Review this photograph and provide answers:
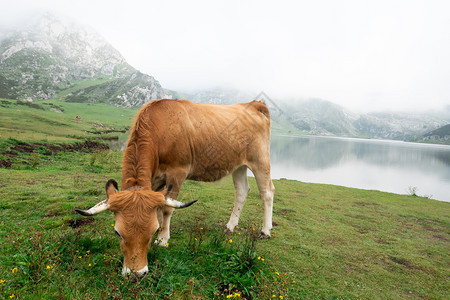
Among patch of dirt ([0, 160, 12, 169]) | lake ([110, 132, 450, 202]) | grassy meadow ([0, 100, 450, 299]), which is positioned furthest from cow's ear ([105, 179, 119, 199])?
lake ([110, 132, 450, 202])

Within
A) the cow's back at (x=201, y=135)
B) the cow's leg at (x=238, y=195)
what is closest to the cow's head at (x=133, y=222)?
the cow's back at (x=201, y=135)

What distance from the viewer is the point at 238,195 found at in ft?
22.6

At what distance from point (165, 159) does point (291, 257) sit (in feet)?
12.4

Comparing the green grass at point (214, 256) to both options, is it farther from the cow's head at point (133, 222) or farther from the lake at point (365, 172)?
the lake at point (365, 172)

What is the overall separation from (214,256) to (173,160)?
2.17 metres

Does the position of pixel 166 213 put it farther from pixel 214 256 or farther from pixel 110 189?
pixel 110 189

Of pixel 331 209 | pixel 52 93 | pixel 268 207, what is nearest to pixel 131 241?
pixel 268 207

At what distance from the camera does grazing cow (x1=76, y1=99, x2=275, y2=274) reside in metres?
3.34

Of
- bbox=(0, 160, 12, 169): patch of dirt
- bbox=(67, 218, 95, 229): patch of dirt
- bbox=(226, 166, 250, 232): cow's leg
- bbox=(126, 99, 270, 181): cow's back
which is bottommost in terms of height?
bbox=(0, 160, 12, 169): patch of dirt

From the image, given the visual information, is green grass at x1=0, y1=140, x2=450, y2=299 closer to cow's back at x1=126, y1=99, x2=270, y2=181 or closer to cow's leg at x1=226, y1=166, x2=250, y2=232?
cow's leg at x1=226, y1=166, x2=250, y2=232

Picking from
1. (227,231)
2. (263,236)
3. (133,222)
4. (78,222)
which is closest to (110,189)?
(133,222)

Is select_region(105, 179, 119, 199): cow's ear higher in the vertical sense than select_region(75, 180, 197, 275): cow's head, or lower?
higher

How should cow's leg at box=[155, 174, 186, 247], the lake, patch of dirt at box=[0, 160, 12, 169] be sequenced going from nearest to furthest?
1. cow's leg at box=[155, 174, 186, 247]
2. patch of dirt at box=[0, 160, 12, 169]
3. the lake

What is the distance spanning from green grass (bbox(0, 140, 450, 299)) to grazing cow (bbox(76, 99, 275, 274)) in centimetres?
63
